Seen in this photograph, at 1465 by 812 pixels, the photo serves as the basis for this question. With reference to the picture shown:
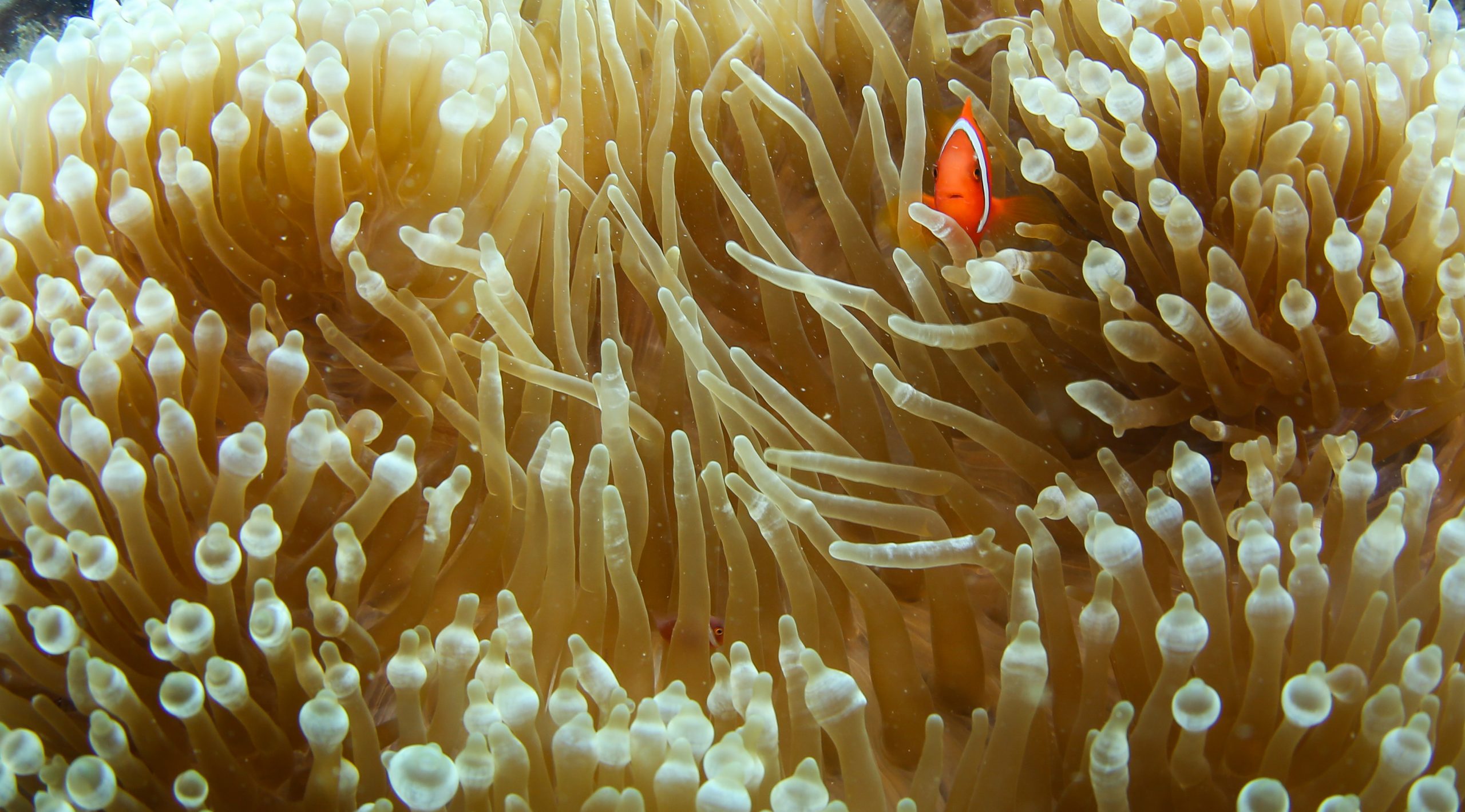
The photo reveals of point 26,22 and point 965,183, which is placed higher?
point 965,183

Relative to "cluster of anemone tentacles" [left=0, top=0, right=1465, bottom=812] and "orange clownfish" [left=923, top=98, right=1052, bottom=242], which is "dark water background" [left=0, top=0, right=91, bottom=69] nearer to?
"cluster of anemone tentacles" [left=0, top=0, right=1465, bottom=812]

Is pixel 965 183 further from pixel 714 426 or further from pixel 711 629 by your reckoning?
pixel 711 629

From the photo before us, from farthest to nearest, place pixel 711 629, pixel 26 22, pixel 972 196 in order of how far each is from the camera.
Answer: pixel 26 22, pixel 972 196, pixel 711 629

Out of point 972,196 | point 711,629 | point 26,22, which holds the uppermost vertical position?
point 972,196

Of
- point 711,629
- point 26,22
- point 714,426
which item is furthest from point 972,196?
point 26,22

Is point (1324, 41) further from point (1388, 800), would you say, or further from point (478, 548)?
point (478, 548)

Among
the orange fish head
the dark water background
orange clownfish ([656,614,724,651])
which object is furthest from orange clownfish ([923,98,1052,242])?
the dark water background

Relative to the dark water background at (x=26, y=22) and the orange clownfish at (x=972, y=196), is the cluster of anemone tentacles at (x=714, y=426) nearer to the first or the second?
the orange clownfish at (x=972, y=196)

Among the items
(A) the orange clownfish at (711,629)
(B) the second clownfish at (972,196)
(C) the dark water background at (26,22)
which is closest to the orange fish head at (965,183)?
(B) the second clownfish at (972,196)

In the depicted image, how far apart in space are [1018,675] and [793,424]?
1.39 ft

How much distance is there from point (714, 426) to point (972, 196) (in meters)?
0.49

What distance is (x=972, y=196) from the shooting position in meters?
1.33

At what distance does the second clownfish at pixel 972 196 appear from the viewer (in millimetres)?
1331

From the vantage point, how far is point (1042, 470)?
1.24 m
